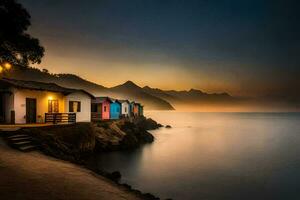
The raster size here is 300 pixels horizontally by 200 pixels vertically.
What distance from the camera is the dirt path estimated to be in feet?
31.0

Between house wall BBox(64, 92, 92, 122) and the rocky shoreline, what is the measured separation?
7.89 ft

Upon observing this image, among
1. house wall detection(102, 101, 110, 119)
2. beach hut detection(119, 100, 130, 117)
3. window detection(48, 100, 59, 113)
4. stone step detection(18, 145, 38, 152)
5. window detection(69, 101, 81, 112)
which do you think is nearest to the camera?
stone step detection(18, 145, 38, 152)

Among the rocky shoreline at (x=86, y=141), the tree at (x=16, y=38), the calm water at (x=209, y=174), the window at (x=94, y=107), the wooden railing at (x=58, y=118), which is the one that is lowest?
the calm water at (x=209, y=174)

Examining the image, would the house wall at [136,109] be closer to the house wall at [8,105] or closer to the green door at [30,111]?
the green door at [30,111]

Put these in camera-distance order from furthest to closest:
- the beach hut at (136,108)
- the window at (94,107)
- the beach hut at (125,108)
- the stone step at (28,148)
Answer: the beach hut at (136,108), the beach hut at (125,108), the window at (94,107), the stone step at (28,148)

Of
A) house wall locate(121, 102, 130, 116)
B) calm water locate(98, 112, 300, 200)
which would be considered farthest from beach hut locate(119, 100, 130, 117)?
calm water locate(98, 112, 300, 200)

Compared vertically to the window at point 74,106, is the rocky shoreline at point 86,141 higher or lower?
lower

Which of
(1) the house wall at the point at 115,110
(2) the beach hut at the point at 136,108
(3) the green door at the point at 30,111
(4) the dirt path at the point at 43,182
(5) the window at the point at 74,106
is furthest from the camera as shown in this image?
(2) the beach hut at the point at 136,108

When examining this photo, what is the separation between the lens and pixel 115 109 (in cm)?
5700

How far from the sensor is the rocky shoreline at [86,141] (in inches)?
727

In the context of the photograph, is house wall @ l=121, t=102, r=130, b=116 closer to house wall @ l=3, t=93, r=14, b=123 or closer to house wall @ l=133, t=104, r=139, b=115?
house wall @ l=133, t=104, r=139, b=115

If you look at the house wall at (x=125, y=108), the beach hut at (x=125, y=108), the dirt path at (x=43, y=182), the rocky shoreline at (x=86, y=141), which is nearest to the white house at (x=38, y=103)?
the rocky shoreline at (x=86, y=141)

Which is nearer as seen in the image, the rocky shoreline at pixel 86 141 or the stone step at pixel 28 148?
the stone step at pixel 28 148

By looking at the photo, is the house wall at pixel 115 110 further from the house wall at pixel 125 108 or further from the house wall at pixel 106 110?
the house wall at pixel 125 108
